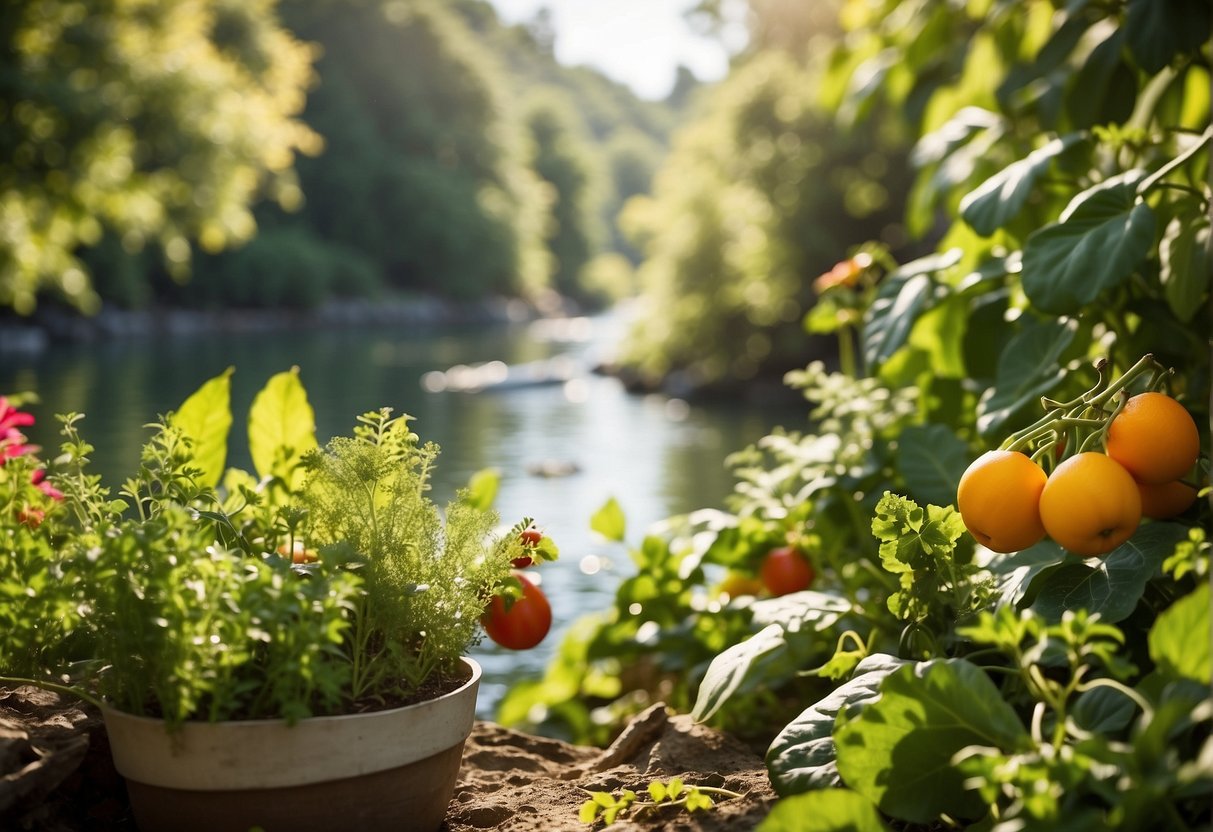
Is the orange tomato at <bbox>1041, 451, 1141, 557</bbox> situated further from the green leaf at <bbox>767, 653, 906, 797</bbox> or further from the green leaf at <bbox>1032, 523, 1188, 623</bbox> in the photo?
the green leaf at <bbox>767, 653, 906, 797</bbox>

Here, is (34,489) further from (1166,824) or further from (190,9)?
(190,9)

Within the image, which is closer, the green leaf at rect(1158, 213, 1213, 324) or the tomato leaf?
the green leaf at rect(1158, 213, 1213, 324)

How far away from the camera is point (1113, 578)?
1.47 meters

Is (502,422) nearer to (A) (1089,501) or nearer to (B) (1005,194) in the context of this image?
(B) (1005,194)

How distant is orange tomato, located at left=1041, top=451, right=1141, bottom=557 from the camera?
1275mm

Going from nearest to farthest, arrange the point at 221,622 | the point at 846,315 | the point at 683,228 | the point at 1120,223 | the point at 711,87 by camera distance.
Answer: the point at 221,622
the point at 1120,223
the point at 846,315
the point at 683,228
the point at 711,87

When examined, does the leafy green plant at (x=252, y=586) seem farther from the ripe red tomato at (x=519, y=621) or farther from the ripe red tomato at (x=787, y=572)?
the ripe red tomato at (x=787, y=572)

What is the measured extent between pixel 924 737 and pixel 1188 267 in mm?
1095

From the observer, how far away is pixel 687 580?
2.70 m

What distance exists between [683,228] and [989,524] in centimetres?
1862

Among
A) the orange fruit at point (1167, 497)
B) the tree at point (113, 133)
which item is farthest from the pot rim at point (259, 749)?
the tree at point (113, 133)

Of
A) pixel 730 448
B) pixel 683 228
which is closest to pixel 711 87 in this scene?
pixel 683 228

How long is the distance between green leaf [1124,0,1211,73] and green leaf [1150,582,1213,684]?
54.3 inches

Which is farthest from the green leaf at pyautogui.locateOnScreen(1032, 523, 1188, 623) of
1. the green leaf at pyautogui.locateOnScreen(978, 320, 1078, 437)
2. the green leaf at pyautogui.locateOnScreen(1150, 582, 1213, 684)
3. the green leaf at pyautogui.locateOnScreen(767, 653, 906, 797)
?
the green leaf at pyautogui.locateOnScreen(978, 320, 1078, 437)
